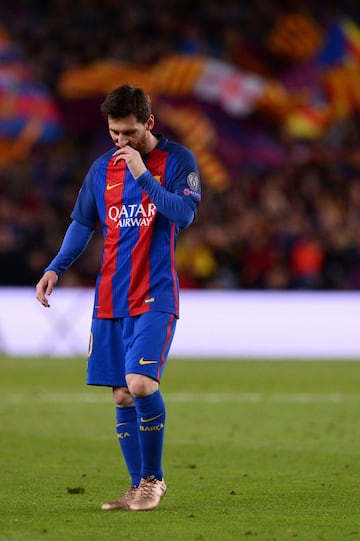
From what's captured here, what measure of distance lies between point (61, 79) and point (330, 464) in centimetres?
1979

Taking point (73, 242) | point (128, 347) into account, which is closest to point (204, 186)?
point (73, 242)

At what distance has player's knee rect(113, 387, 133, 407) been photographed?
23.3 ft

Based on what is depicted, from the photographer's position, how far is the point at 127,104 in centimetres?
674

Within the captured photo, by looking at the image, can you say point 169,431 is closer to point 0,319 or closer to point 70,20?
point 0,319

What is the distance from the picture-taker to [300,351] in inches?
797

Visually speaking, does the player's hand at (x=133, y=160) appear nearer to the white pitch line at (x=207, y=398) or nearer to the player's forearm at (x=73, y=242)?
the player's forearm at (x=73, y=242)

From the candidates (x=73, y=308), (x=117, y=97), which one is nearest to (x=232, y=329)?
(x=73, y=308)

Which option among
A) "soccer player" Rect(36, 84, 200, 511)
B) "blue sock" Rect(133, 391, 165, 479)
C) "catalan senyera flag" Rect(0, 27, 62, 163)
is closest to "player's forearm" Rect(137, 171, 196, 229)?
"soccer player" Rect(36, 84, 200, 511)

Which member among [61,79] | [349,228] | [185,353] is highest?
[61,79]

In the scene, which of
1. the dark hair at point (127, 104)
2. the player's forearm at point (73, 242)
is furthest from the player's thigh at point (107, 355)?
the dark hair at point (127, 104)

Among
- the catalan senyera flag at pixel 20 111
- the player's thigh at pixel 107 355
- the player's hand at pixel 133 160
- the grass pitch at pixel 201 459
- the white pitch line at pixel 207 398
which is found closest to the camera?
the grass pitch at pixel 201 459

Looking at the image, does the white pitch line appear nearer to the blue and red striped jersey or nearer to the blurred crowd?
the blurred crowd

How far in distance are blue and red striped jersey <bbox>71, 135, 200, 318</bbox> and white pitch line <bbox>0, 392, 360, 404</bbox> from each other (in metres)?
7.19

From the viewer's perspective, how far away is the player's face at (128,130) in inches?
268
